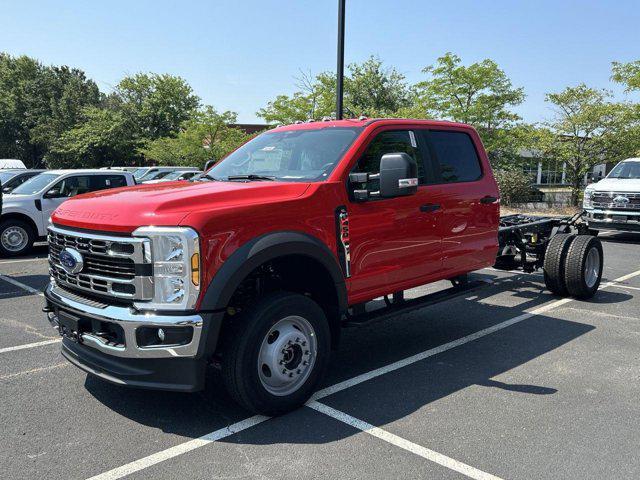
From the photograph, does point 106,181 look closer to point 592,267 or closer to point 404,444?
point 592,267

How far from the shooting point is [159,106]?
4038 centimetres

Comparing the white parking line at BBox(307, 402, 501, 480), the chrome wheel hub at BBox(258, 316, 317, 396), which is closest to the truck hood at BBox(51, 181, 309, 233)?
the chrome wheel hub at BBox(258, 316, 317, 396)

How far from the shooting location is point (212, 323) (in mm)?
3279

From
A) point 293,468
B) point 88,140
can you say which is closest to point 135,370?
point 293,468

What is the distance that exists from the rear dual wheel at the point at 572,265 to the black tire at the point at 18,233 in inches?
384

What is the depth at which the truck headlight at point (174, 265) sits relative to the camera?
3193 millimetres

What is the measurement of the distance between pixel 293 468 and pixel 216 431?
700 millimetres

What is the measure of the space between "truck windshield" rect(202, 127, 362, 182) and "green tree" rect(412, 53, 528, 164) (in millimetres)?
19800

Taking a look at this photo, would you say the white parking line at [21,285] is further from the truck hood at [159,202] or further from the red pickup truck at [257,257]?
the truck hood at [159,202]

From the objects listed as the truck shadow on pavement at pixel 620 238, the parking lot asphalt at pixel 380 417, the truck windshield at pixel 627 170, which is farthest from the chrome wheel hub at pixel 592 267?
the truck windshield at pixel 627 170

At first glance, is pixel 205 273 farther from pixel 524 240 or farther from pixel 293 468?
pixel 524 240

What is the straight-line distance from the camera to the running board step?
4.42 meters

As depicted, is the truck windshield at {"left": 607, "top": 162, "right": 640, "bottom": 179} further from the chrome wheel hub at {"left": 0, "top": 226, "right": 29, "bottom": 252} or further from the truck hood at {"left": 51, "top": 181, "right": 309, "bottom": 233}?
the chrome wheel hub at {"left": 0, "top": 226, "right": 29, "bottom": 252}

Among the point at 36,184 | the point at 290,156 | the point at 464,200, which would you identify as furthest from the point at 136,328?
the point at 36,184
